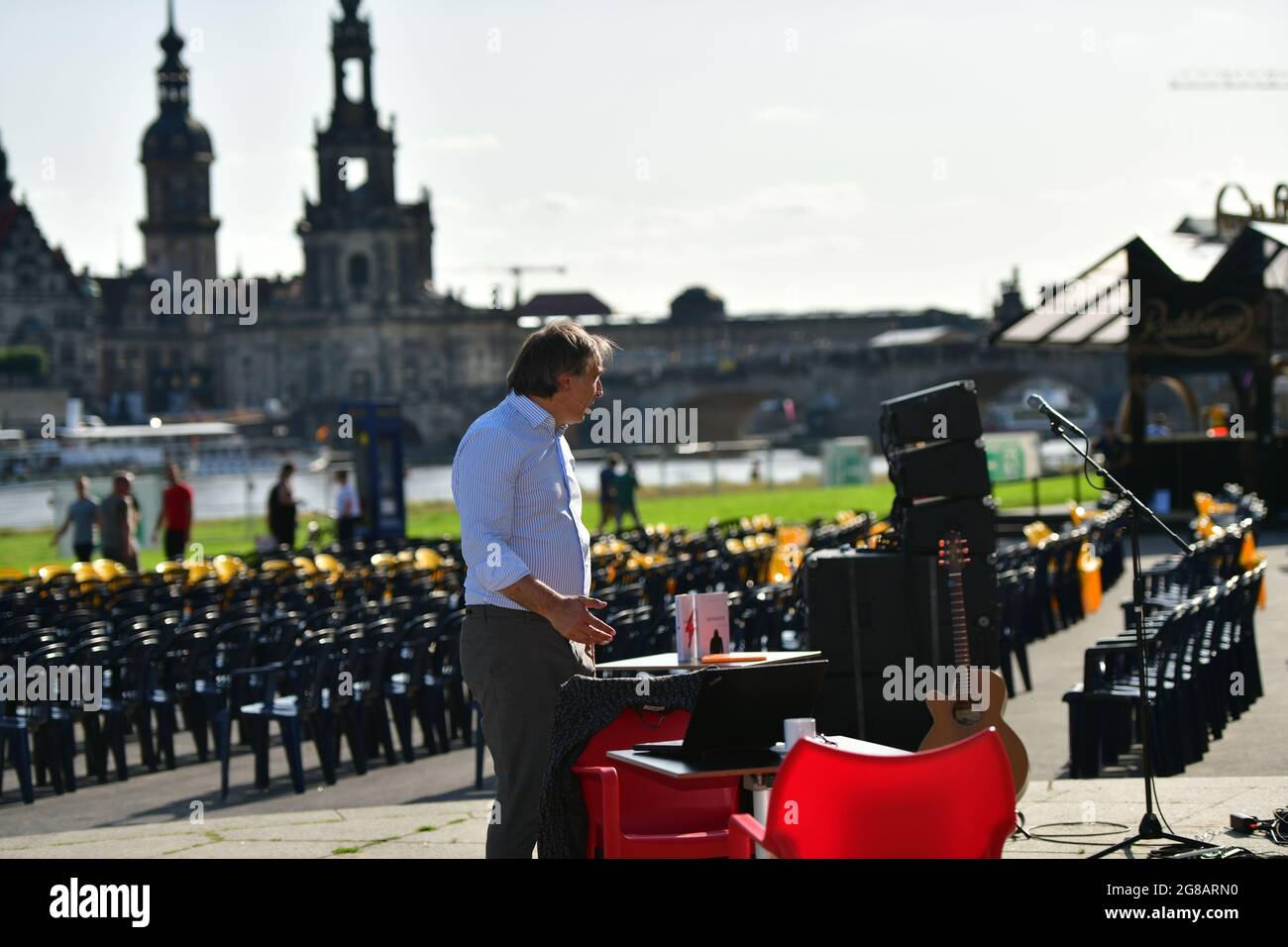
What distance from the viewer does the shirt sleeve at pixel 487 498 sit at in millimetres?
5230

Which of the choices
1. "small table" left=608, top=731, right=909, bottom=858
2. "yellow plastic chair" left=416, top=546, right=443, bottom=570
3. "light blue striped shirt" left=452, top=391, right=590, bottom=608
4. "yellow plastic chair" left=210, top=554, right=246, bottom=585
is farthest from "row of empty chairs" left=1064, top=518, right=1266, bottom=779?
"yellow plastic chair" left=210, top=554, right=246, bottom=585

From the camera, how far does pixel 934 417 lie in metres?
7.38

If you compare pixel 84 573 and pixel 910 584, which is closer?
pixel 910 584

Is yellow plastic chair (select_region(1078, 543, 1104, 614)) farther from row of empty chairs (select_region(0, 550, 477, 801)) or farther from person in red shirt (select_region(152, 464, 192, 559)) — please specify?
person in red shirt (select_region(152, 464, 192, 559))

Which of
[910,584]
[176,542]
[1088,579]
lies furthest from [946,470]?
[176,542]

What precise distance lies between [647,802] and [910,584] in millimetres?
2545

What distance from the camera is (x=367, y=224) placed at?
114688 mm

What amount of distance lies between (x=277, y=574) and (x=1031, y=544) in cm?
652

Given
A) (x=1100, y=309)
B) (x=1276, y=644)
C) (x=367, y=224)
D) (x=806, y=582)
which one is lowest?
(x=1276, y=644)

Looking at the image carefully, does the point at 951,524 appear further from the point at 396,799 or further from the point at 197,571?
the point at 197,571

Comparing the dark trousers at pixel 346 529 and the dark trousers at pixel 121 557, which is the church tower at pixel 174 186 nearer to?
the dark trousers at pixel 346 529
